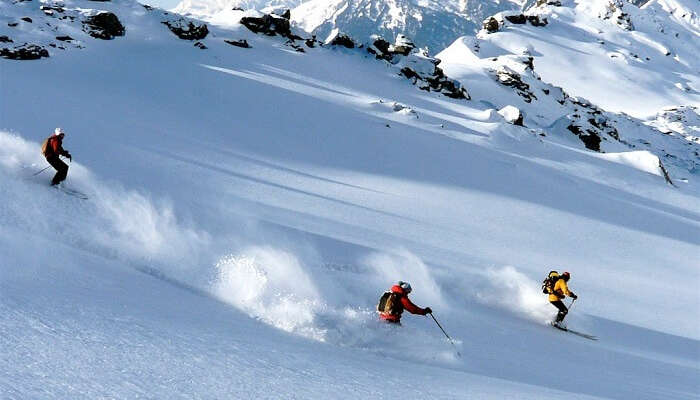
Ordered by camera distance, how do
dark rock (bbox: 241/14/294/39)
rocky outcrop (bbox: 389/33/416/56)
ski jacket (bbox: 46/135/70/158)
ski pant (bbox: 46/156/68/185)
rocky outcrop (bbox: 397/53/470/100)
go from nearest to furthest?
ski jacket (bbox: 46/135/70/158), ski pant (bbox: 46/156/68/185), dark rock (bbox: 241/14/294/39), rocky outcrop (bbox: 397/53/470/100), rocky outcrop (bbox: 389/33/416/56)

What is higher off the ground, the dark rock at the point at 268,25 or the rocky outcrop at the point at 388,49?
the dark rock at the point at 268,25

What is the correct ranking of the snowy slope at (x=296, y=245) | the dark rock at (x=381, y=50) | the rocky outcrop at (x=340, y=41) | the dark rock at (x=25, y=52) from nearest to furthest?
the snowy slope at (x=296, y=245), the dark rock at (x=25, y=52), the rocky outcrop at (x=340, y=41), the dark rock at (x=381, y=50)

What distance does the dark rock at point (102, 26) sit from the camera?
36031 millimetres

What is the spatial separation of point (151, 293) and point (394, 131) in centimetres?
2469

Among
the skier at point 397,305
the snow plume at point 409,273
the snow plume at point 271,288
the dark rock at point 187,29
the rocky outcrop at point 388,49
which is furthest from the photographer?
the rocky outcrop at point 388,49

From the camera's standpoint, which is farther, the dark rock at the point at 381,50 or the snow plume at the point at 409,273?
the dark rock at the point at 381,50

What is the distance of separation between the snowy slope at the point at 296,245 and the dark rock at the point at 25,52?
844 mm

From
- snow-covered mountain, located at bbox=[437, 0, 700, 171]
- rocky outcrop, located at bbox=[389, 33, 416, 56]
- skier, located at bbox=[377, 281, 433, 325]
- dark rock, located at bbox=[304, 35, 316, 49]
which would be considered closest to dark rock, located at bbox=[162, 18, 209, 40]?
dark rock, located at bbox=[304, 35, 316, 49]

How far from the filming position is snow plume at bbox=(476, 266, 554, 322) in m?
13.4

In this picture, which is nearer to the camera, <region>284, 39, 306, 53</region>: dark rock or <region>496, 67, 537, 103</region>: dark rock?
<region>284, 39, 306, 53</region>: dark rock

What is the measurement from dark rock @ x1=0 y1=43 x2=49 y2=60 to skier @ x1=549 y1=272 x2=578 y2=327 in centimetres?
2789

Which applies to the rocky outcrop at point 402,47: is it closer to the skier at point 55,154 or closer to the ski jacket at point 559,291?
the ski jacket at point 559,291

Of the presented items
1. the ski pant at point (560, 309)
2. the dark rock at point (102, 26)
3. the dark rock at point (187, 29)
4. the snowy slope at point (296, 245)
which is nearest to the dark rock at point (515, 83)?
the snowy slope at point (296, 245)

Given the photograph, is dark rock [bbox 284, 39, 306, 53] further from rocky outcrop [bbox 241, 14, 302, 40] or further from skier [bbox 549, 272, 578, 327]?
skier [bbox 549, 272, 578, 327]
